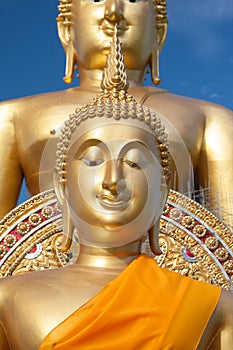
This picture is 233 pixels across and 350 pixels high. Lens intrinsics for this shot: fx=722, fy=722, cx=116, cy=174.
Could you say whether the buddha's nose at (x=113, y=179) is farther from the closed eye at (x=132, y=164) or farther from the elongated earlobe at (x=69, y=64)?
the elongated earlobe at (x=69, y=64)

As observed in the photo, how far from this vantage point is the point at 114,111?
200 centimetres

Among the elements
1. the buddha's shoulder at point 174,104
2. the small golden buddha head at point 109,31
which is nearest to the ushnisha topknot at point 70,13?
the small golden buddha head at point 109,31

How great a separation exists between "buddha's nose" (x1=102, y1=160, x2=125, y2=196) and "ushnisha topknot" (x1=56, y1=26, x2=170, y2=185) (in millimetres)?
169

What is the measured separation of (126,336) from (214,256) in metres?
1.17

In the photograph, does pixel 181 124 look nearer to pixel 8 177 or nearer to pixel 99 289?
pixel 8 177

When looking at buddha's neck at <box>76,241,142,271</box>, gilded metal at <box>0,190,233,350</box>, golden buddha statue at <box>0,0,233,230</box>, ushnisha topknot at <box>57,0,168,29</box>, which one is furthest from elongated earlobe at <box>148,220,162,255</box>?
ushnisha topknot at <box>57,0,168,29</box>

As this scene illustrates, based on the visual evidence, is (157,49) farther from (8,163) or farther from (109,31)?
(8,163)

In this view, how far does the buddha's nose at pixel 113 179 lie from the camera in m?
1.84

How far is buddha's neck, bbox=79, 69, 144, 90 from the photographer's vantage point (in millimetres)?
3791

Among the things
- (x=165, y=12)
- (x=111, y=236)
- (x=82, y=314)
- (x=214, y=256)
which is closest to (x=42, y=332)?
(x=82, y=314)

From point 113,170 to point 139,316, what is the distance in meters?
0.38

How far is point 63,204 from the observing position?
207 centimetres

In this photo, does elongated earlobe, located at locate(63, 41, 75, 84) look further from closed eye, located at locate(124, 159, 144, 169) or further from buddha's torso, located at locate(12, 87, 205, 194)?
closed eye, located at locate(124, 159, 144, 169)

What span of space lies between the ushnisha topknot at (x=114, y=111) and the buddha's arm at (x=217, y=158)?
145 cm
